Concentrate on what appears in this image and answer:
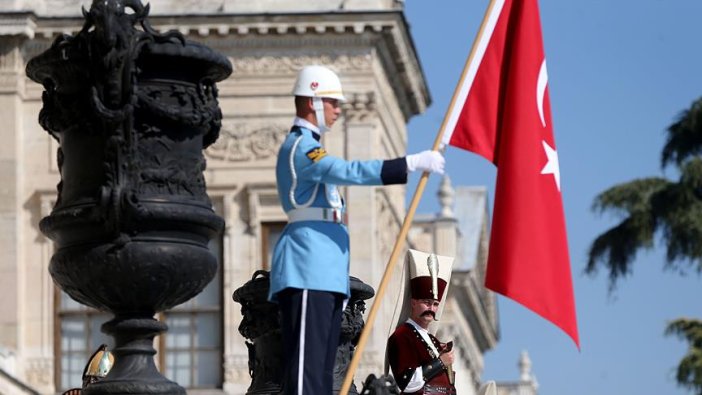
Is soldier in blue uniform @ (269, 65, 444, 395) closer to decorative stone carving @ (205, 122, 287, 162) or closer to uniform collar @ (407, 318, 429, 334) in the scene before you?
uniform collar @ (407, 318, 429, 334)

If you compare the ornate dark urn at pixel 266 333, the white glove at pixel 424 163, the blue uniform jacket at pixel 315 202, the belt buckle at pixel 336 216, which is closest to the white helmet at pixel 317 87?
the blue uniform jacket at pixel 315 202

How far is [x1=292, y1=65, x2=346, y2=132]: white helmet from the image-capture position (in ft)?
33.2

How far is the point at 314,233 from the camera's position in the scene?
32.9ft

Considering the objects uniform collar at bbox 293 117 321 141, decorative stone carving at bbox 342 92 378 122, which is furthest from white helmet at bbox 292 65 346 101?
decorative stone carving at bbox 342 92 378 122

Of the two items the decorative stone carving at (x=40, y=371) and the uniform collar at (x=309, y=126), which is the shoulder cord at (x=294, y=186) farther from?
the decorative stone carving at (x=40, y=371)

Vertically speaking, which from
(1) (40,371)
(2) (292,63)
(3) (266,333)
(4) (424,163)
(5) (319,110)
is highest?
(2) (292,63)

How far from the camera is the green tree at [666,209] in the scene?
45.5 m

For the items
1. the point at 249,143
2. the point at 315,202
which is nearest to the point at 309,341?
the point at 315,202

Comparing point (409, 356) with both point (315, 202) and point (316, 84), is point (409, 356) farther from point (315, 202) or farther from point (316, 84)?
point (316, 84)

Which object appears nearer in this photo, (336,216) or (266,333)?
(336,216)

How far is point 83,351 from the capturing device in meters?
35.5

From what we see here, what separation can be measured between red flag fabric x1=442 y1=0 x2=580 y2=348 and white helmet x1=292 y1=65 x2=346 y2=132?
0.57 metres

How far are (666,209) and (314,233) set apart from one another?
3657 centimetres

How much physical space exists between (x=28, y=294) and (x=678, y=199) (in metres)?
14.8
